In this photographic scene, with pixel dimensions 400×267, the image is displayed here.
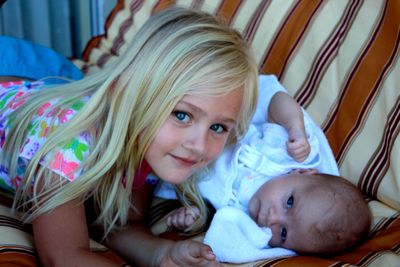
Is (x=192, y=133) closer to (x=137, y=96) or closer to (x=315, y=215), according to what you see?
(x=137, y=96)

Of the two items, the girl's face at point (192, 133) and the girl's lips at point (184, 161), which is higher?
the girl's face at point (192, 133)

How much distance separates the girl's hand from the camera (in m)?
1.02

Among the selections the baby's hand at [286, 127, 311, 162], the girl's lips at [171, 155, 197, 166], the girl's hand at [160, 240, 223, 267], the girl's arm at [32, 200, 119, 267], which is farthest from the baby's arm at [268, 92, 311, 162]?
the girl's arm at [32, 200, 119, 267]

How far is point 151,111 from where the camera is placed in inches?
45.9

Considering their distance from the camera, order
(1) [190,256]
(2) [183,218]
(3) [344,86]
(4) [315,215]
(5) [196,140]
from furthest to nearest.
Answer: (3) [344,86] → (2) [183,218] → (4) [315,215] → (5) [196,140] → (1) [190,256]

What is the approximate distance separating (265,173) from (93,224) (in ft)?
1.44

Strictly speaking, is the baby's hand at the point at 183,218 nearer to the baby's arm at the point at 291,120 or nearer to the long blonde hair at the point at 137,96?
the long blonde hair at the point at 137,96

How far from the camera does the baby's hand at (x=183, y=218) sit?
1.40m

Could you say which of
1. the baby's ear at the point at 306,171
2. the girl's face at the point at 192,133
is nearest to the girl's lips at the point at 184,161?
the girl's face at the point at 192,133

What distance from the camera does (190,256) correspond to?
3.45ft

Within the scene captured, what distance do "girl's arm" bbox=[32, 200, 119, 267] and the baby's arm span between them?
0.57 m

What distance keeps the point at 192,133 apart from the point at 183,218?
32cm

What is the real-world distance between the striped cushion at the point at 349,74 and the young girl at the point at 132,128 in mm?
293

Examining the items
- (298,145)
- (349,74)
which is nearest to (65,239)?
(298,145)
